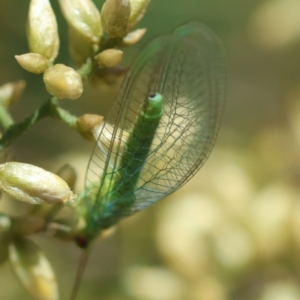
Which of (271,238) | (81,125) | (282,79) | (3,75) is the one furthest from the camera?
(282,79)

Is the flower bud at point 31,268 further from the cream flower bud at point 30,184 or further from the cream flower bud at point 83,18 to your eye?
the cream flower bud at point 83,18

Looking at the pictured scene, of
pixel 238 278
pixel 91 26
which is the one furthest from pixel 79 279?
pixel 91 26

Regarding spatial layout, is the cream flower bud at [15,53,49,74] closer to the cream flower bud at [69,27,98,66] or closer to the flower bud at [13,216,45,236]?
the cream flower bud at [69,27,98,66]

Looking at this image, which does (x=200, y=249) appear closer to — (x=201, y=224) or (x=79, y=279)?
(x=201, y=224)

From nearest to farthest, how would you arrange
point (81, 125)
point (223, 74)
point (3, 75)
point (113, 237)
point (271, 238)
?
point (81, 125) → point (223, 74) → point (271, 238) → point (3, 75) → point (113, 237)

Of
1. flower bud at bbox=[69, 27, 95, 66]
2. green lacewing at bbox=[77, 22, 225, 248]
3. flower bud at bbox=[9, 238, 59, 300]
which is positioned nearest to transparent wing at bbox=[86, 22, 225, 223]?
green lacewing at bbox=[77, 22, 225, 248]

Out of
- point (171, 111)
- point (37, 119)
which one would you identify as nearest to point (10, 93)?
point (37, 119)

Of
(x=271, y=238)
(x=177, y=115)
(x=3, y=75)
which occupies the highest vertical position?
(x=177, y=115)
